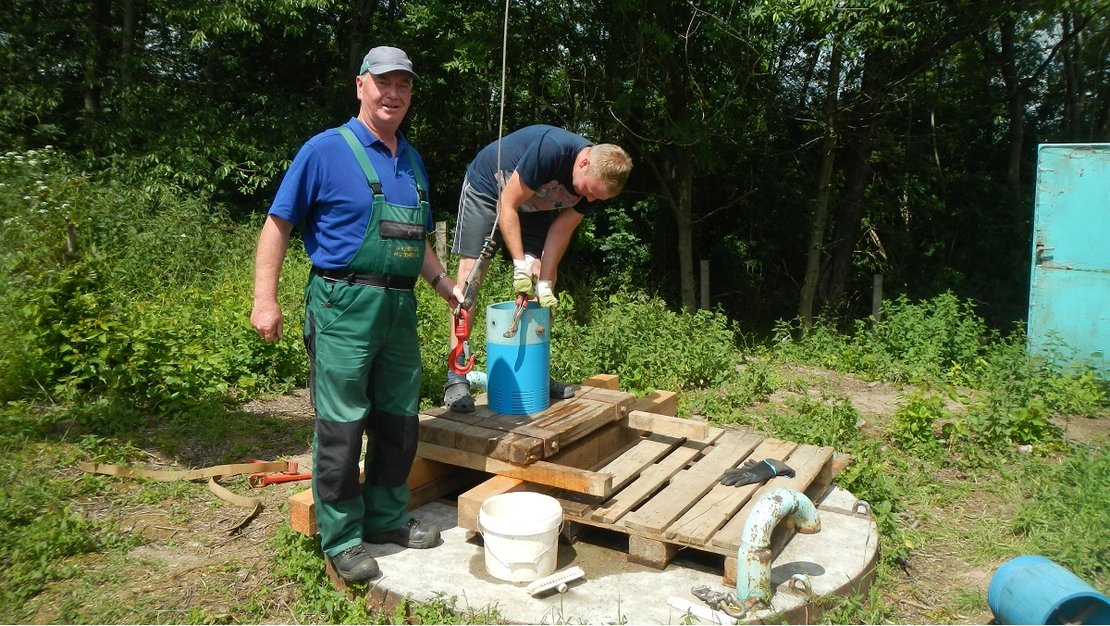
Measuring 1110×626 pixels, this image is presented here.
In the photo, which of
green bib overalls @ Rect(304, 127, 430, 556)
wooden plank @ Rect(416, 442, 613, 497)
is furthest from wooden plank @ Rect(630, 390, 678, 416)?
green bib overalls @ Rect(304, 127, 430, 556)

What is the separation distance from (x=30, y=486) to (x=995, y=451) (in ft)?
17.2

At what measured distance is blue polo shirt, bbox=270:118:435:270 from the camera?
293 cm

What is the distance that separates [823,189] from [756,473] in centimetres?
745

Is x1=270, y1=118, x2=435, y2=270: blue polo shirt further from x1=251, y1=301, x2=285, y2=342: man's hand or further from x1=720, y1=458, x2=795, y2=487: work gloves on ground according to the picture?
x1=720, y1=458, x2=795, y2=487: work gloves on ground

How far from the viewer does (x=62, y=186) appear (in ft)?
25.2

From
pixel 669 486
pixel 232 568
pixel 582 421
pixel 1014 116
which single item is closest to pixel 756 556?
pixel 669 486

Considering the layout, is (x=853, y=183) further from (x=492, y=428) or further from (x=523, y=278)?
(x=492, y=428)

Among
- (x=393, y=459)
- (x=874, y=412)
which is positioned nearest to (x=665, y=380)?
(x=874, y=412)

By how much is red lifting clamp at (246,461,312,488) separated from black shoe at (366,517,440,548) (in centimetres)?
110

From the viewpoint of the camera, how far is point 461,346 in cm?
412

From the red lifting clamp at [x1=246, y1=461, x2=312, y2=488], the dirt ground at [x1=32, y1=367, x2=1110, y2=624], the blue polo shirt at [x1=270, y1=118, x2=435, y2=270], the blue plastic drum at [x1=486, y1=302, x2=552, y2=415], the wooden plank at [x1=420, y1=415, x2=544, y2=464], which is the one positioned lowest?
the dirt ground at [x1=32, y1=367, x2=1110, y2=624]

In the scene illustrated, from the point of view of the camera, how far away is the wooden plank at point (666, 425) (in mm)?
4188

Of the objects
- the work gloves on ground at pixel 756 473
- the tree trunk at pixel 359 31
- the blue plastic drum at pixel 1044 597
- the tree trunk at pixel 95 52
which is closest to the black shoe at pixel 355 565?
the work gloves on ground at pixel 756 473

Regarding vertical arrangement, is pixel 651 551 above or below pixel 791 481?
below
